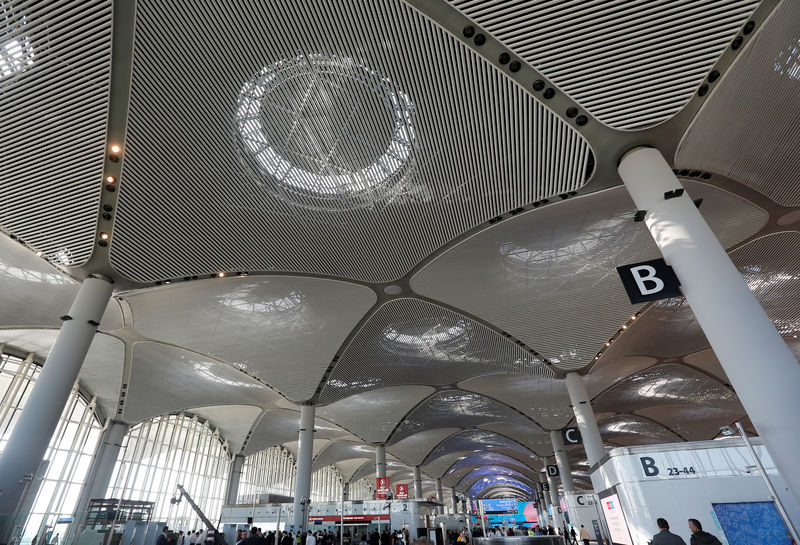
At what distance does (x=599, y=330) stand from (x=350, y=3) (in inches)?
605

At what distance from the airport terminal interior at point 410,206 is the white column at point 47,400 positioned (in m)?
0.06

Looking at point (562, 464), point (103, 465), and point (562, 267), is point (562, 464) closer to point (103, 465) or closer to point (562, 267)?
point (562, 267)

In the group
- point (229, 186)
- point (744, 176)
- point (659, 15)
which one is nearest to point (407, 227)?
point (229, 186)

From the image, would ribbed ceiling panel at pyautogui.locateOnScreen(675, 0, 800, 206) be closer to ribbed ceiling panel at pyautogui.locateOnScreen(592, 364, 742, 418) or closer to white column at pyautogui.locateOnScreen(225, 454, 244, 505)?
ribbed ceiling panel at pyautogui.locateOnScreen(592, 364, 742, 418)

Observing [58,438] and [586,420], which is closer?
[586,420]

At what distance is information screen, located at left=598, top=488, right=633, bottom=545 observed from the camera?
29.7ft

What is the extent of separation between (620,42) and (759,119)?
467 cm

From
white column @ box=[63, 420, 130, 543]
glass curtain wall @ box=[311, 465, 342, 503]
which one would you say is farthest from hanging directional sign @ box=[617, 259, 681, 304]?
glass curtain wall @ box=[311, 465, 342, 503]

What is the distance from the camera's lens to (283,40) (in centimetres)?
753

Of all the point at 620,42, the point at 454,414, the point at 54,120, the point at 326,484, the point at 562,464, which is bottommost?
the point at 562,464

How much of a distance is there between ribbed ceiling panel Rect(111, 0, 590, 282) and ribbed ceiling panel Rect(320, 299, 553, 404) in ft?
17.8

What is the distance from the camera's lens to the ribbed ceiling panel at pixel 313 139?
7.46 m

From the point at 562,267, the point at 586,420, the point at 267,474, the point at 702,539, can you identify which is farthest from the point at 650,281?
the point at 267,474

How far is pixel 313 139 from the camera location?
927 centimetres
